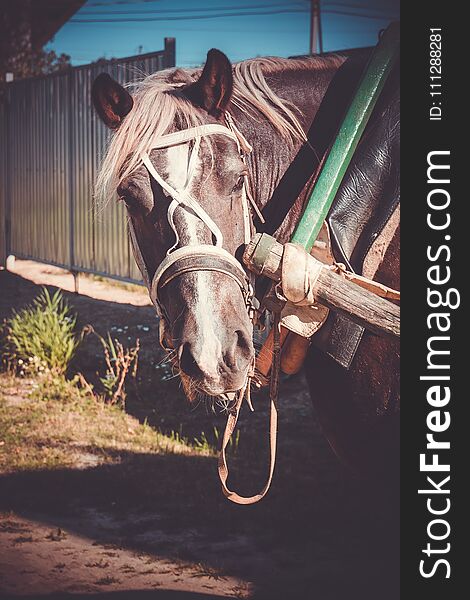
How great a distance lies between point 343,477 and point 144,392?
2.05 metres

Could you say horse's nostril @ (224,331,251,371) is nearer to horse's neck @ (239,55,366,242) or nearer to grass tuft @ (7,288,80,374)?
horse's neck @ (239,55,366,242)

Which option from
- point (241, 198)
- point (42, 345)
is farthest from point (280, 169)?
point (42, 345)

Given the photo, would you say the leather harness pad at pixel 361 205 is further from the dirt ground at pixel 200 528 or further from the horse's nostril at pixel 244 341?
the dirt ground at pixel 200 528

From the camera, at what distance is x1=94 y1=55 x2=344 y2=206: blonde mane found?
2.06 metres

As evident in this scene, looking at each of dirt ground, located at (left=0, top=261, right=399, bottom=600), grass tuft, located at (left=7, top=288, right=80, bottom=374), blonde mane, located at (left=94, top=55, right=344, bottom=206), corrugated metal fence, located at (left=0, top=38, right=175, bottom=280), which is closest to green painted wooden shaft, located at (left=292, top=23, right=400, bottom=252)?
blonde mane, located at (left=94, top=55, right=344, bottom=206)

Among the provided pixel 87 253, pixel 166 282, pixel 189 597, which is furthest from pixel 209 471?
pixel 87 253

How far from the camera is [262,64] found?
239 cm

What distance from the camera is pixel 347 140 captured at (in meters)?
2.07

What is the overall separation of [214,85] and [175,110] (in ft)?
0.42

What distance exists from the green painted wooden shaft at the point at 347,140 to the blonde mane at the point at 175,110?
23 centimetres

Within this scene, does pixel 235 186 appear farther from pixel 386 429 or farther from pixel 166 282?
pixel 386 429

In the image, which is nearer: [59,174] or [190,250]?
[190,250]

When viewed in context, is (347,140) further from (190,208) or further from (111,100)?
(111,100)

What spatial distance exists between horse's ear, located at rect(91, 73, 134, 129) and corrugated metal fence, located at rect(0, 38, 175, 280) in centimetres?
484
